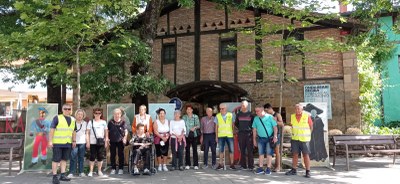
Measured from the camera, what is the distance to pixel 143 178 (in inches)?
290

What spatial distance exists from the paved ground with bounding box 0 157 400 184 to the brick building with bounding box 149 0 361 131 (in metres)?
4.53

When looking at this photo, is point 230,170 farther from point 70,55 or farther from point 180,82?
point 180,82

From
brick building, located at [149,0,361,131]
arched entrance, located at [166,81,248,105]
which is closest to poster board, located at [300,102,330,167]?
brick building, located at [149,0,361,131]

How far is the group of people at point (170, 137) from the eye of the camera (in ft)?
23.8

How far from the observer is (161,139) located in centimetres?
819

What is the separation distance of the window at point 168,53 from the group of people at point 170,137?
22.2ft

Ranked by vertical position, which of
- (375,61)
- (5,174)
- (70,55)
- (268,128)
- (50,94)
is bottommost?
(5,174)

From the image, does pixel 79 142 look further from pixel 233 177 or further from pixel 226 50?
pixel 226 50

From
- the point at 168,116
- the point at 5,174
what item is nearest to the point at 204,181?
the point at 168,116

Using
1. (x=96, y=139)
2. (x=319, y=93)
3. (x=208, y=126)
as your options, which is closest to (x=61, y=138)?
(x=96, y=139)

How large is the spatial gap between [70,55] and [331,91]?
9.38 m

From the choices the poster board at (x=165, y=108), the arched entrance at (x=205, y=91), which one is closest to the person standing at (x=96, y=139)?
the poster board at (x=165, y=108)

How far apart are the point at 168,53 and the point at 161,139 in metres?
7.77

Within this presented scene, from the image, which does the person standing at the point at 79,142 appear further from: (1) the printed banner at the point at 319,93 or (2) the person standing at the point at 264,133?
(1) the printed banner at the point at 319,93
